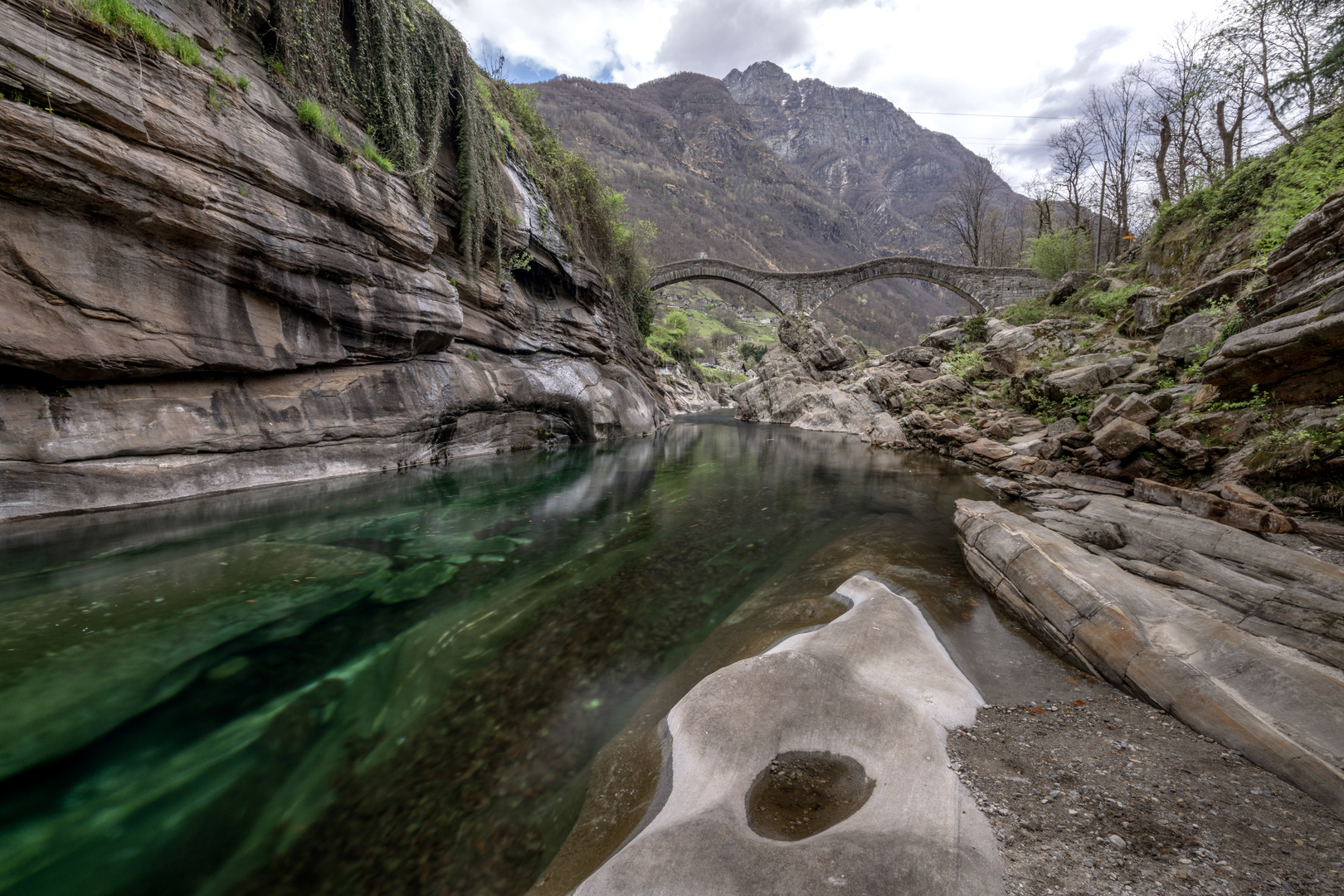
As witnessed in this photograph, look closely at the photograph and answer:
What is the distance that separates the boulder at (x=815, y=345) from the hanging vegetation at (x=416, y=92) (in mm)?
19443

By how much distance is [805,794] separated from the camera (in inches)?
91.9

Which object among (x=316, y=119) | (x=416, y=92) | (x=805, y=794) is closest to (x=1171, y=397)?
(x=805, y=794)

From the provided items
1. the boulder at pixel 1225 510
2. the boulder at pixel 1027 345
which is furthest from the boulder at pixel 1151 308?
the boulder at pixel 1225 510

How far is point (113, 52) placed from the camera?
6.45 metres

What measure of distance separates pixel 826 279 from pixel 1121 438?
A: 108 feet

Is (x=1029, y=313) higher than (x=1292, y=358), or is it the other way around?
(x=1029, y=313)

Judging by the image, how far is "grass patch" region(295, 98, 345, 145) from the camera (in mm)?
9094

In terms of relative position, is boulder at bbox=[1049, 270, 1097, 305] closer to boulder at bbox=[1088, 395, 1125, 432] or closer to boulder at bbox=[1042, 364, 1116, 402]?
boulder at bbox=[1042, 364, 1116, 402]

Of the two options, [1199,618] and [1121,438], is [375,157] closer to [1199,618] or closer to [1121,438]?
[1199,618]

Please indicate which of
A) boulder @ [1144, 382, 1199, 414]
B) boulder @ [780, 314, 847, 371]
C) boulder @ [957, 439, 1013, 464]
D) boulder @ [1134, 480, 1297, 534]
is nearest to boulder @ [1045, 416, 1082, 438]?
boulder @ [957, 439, 1013, 464]

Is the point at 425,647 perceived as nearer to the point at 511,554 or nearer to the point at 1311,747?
the point at 511,554

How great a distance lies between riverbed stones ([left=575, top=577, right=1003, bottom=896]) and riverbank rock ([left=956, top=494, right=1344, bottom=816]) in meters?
1.14

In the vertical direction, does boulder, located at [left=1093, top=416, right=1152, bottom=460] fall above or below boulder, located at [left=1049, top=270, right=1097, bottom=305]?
below

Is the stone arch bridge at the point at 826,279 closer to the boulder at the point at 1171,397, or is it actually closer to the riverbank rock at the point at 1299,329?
the boulder at the point at 1171,397
